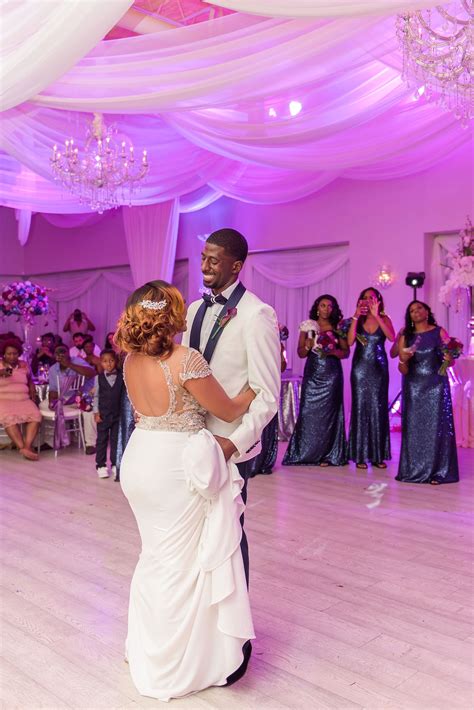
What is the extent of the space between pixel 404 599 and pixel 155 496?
162 cm

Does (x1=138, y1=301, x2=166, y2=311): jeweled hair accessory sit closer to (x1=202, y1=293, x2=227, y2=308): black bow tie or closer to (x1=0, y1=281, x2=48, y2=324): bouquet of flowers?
(x1=202, y1=293, x2=227, y2=308): black bow tie

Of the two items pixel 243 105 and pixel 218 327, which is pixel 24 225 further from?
pixel 218 327

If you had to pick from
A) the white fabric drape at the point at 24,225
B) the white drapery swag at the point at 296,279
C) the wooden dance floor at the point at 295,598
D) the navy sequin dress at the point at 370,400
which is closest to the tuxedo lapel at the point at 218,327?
the wooden dance floor at the point at 295,598

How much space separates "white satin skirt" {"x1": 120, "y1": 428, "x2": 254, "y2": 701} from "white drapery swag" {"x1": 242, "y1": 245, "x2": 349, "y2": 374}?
758 cm

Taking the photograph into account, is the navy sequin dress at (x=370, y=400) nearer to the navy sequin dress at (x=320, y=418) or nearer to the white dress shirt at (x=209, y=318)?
the navy sequin dress at (x=320, y=418)

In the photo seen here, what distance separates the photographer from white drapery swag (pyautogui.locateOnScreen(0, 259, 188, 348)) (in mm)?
13398

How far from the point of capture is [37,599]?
349cm

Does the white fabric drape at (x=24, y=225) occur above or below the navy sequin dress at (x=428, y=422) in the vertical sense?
above

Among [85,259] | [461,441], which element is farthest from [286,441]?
[85,259]

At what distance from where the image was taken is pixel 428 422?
19.8ft

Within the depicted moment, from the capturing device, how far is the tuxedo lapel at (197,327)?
9.25 feet

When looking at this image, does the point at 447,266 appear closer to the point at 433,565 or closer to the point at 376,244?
the point at 376,244

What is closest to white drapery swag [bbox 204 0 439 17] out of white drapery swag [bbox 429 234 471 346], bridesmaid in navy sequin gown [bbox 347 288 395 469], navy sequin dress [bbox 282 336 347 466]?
bridesmaid in navy sequin gown [bbox 347 288 395 469]

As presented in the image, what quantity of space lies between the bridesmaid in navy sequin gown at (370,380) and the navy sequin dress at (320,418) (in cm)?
15
